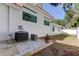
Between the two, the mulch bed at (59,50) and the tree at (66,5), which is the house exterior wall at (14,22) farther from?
the tree at (66,5)

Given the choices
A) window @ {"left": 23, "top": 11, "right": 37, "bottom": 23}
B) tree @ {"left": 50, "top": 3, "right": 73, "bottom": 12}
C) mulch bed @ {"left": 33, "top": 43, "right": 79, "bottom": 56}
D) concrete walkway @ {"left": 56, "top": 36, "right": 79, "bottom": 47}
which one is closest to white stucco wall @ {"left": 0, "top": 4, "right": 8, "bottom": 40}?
window @ {"left": 23, "top": 11, "right": 37, "bottom": 23}

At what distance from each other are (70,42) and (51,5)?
68.8 inches

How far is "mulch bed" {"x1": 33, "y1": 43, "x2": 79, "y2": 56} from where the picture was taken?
21.7 ft

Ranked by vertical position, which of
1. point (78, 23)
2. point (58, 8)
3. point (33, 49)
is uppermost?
point (58, 8)

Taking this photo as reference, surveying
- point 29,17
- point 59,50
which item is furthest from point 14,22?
point 59,50

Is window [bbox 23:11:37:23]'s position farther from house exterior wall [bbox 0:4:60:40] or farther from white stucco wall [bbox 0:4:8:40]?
white stucco wall [bbox 0:4:8:40]

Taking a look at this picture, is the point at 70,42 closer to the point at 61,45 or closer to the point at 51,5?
the point at 61,45

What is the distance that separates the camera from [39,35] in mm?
6836

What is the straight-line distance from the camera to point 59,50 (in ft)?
22.2

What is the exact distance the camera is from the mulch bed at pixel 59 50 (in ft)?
21.7

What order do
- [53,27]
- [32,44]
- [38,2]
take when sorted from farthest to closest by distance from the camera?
[53,27] → [32,44] → [38,2]

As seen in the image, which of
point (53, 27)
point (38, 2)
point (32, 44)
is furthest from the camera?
point (53, 27)

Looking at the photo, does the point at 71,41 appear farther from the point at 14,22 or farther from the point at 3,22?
the point at 3,22

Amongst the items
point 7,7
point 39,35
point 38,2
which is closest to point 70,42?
point 39,35
